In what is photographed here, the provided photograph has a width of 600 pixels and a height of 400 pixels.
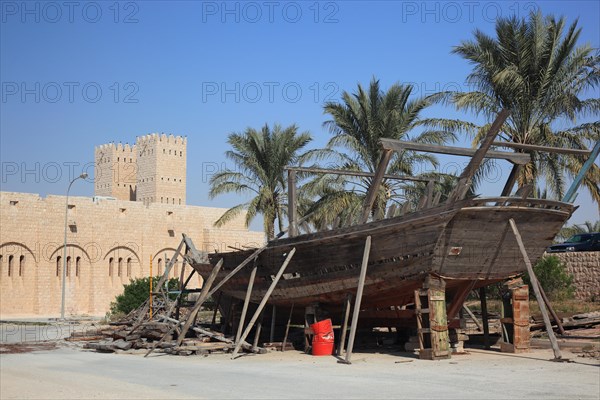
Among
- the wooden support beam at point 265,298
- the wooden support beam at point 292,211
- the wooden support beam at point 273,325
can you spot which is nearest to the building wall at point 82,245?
the wooden support beam at point 273,325

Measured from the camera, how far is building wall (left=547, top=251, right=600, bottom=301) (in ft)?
83.4

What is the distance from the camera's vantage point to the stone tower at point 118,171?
63.8 metres

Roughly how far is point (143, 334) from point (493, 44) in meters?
14.6

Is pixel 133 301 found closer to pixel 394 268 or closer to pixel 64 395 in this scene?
pixel 394 268

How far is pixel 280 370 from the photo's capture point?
12242 millimetres

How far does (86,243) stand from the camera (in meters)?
40.1

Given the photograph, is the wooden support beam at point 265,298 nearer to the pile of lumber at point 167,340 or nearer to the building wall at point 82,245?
the pile of lumber at point 167,340

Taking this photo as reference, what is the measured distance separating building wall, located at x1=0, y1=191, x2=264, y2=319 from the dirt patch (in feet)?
62.7

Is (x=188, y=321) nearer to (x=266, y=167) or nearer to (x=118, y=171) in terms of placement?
(x=266, y=167)

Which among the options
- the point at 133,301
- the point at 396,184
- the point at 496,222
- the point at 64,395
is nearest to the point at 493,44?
the point at 396,184

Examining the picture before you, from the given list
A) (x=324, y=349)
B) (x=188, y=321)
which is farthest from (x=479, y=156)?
(x=188, y=321)

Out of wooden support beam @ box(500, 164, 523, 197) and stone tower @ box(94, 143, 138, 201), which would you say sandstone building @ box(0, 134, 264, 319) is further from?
wooden support beam @ box(500, 164, 523, 197)

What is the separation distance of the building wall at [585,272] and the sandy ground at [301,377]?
12.3 metres

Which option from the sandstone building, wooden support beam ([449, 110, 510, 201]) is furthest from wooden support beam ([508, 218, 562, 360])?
the sandstone building
